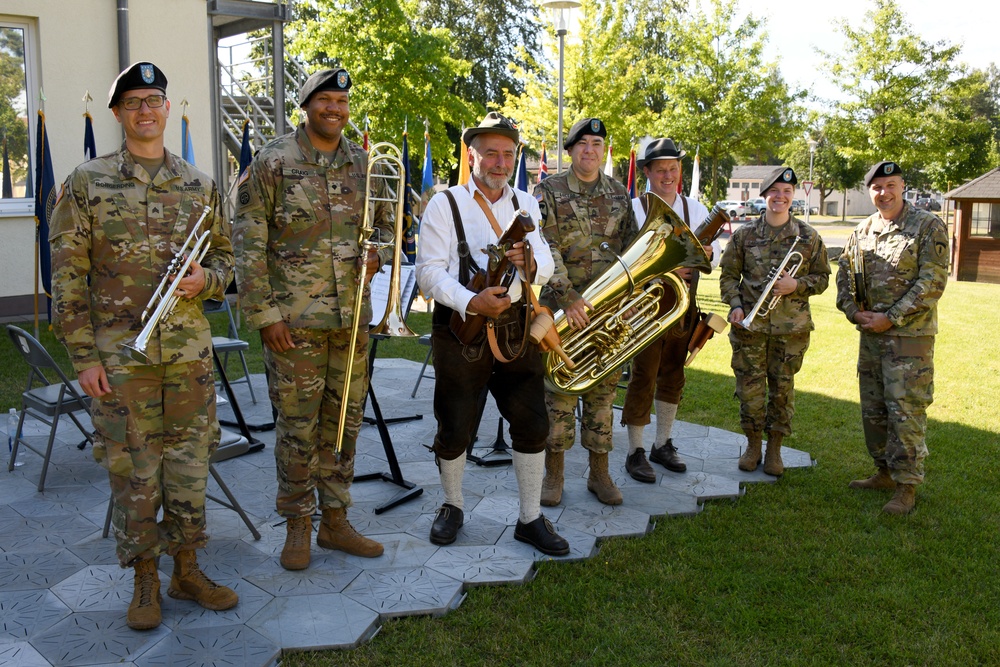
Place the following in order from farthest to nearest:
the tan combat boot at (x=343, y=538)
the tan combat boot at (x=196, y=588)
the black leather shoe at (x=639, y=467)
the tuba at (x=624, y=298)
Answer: the black leather shoe at (x=639, y=467), the tuba at (x=624, y=298), the tan combat boot at (x=343, y=538), the tan combat boot at (x=196, y=588)

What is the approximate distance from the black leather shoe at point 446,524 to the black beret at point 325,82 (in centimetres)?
229

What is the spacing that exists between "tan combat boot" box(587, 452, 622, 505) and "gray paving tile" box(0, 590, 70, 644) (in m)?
2.99

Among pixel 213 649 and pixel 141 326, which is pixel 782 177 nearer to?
pixel 141 326

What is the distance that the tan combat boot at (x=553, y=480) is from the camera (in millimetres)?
5066

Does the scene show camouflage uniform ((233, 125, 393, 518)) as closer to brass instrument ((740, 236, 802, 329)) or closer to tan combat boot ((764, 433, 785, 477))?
brass instrument ((740, 236, 802, 329))

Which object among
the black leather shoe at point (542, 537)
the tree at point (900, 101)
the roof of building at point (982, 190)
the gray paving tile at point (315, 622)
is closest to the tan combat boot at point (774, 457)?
the black leather shoe at point (542, 537)

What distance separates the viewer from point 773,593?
13.3 feet

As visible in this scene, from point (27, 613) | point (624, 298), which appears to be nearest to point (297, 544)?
point (27, 613)

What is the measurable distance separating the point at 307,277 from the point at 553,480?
211 cm

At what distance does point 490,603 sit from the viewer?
3889 millimetres

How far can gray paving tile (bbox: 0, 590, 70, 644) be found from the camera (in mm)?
3523

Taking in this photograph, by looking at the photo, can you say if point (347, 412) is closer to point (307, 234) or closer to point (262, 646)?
point (307, 234)

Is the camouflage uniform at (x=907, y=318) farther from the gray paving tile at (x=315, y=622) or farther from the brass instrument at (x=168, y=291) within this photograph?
the brass instrument at (x=168, y=291)

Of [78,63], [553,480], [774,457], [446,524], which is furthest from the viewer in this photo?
[78,63]
